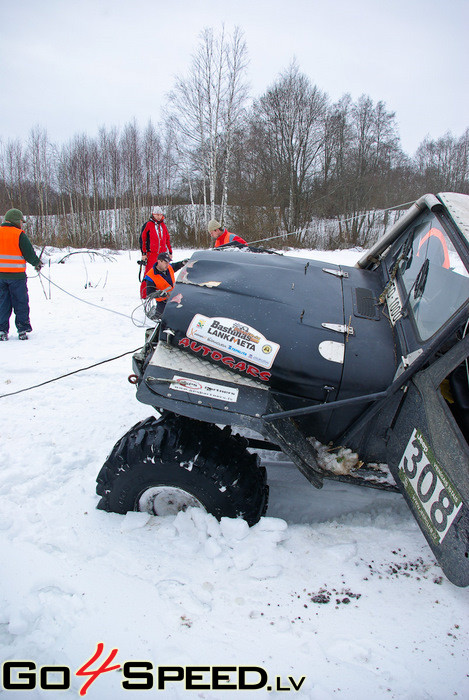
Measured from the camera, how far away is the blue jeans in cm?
518

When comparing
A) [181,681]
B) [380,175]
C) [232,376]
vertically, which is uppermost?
[380,175]

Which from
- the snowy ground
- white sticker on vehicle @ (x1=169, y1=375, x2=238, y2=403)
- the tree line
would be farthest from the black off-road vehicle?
the tree line

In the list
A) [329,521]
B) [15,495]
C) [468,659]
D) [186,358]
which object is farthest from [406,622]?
[15,495]

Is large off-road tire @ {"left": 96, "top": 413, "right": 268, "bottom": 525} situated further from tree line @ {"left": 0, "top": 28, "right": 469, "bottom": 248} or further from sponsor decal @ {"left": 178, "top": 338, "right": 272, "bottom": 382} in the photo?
tree line @ {"left": 0, "top": 28, "right": 469, "bottom": 248}

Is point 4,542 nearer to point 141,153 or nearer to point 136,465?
point 136,465

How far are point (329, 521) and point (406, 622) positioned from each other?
2.32 feet

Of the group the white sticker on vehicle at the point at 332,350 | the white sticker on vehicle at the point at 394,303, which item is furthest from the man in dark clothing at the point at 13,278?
the white sticker on vehicle at the point at 394,303

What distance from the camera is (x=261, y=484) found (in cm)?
213

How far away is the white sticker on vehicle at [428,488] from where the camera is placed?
1565mm

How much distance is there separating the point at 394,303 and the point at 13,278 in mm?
4798

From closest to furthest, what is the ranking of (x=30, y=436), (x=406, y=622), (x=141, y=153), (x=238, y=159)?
(x=406, y=622), (x=30, y=436), (x=238, y=159), (x=141, y=153)

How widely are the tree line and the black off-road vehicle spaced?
19.9 m

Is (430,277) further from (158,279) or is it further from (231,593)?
(158,279)

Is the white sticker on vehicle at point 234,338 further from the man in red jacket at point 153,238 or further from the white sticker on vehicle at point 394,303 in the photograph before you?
A: the man in red jacket at point 153,238
